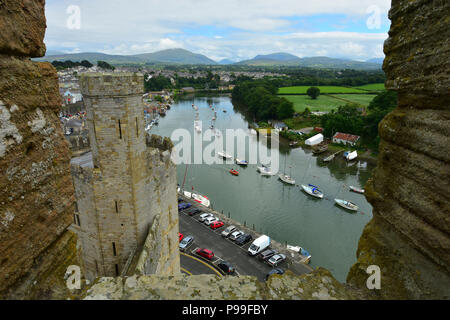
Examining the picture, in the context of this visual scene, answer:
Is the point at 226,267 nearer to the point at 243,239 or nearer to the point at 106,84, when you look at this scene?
the point at 243,239

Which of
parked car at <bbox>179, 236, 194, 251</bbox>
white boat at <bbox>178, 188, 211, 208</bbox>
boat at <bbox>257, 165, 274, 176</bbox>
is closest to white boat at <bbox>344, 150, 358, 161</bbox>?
boat at <bbox>257, 165, 274, 176</bbox>

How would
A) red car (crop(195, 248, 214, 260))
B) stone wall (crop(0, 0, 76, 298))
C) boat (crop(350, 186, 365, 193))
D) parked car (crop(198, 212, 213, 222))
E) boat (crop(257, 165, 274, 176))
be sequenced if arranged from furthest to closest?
boat (crop(257, 165, 274, 176))
boat (crop(350, 186, 365, 193))
parked car (crop(198, 212, 213, 222))
red car (crop(195, 248, 214, 260))
stone wall (crop(0, 0, 76, 298))

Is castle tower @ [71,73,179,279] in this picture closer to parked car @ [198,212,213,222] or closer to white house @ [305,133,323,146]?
parked car @ [198,212,213,222]

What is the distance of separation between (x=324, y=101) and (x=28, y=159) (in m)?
90.2

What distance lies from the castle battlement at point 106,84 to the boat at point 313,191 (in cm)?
2498

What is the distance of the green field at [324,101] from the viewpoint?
73375 mm

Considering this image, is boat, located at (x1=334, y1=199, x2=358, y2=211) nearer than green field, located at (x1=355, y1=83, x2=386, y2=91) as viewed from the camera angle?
Yes

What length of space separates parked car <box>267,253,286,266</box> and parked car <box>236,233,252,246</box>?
2482 mm

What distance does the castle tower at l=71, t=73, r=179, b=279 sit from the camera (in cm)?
680

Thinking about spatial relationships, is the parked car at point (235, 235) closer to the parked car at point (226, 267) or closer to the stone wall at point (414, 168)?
the parked car at point (226, 267)

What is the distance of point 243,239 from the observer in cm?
1952

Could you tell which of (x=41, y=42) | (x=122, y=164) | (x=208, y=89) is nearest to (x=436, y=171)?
(x=41, y=42)
